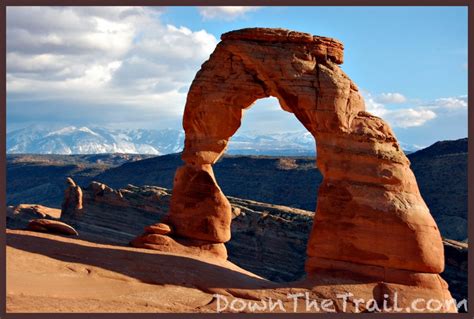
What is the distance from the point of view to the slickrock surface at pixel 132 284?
1806 cm

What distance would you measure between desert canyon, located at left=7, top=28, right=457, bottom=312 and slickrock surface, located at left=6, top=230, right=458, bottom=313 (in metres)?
0.04

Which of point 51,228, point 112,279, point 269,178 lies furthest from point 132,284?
point 269,178

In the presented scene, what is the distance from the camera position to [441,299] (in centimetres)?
2119

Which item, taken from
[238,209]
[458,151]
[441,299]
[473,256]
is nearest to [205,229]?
[441,299]

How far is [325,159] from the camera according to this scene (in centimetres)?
2255

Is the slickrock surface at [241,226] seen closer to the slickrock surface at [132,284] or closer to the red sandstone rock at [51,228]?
the red sandstone rock at [51,228]

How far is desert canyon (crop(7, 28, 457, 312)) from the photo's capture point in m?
19.7

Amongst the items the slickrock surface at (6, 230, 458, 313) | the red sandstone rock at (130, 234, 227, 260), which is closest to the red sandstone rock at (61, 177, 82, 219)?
the red sandstone rock at (130, 234, 227, 260)

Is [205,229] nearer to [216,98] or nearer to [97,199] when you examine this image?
[216,98]

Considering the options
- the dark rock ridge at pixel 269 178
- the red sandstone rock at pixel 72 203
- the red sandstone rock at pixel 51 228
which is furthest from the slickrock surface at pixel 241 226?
the dark rock ridge at pixel 269 178

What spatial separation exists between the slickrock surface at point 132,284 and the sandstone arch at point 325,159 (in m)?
0.91

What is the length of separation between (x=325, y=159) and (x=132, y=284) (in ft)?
23.2

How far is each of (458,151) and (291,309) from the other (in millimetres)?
60559

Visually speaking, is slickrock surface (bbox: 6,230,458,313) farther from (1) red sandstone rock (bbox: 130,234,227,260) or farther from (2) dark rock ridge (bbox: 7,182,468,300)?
(2) dark rock ridge (bbox: 7,182,468,300)
